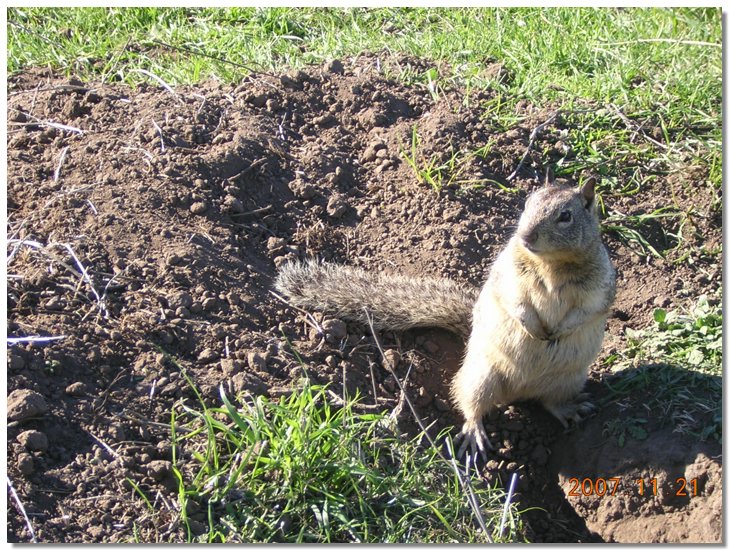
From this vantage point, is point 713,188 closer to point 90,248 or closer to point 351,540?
point 351,540

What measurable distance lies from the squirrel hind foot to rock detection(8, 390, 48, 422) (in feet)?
6.95

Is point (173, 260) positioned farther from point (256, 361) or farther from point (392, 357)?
point (392, 357)

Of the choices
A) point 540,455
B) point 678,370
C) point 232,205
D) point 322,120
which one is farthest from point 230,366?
point 678,370

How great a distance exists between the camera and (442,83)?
19.3 feet

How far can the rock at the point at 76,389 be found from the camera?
3686mm

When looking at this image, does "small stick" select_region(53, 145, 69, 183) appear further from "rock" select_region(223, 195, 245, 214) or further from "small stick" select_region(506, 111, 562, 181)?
"small stick" select_region(506, 111, 562, 181)

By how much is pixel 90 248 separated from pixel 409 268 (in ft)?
5.86

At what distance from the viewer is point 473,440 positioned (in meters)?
4.60

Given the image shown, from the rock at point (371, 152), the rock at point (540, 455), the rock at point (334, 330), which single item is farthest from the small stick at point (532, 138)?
the rock at point (540, 455)

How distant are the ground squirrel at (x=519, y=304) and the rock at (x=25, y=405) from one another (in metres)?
1.43

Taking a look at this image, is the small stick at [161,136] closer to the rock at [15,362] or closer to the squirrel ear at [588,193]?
the rock at [15,362]

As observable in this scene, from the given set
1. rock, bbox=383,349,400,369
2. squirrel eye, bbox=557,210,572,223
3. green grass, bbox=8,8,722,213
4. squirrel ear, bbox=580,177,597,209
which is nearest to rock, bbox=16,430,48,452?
rock, bbox=383,349,400,369

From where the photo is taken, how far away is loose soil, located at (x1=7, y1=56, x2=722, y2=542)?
3.63 meters

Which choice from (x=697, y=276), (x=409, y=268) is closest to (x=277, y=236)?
(x=409, y=268)
